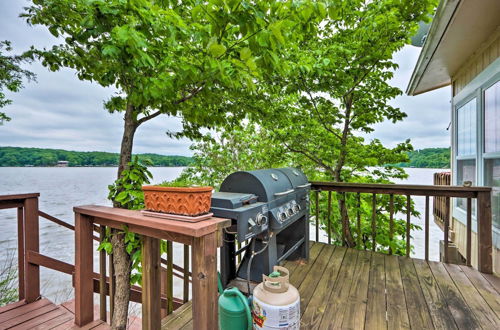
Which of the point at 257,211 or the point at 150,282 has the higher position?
the point at 257,211

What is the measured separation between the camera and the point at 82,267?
171cm

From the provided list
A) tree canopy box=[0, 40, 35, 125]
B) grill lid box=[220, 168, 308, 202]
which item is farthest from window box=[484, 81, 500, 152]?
tree canopy box=[0, 40, 35, 125]

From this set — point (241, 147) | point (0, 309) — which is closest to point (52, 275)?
point (0, 309)

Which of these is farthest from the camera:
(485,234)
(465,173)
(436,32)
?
(465,173)

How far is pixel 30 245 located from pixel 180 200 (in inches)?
92.4

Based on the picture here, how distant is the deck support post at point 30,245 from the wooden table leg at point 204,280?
236 cm

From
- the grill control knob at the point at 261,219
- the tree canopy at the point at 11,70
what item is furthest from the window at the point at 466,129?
the tree canopy at the point at 11,70

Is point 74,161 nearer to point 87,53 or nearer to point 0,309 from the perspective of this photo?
point 0,309

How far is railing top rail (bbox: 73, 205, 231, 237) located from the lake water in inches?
139

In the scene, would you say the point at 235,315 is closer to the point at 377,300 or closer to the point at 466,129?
the point at 377,300

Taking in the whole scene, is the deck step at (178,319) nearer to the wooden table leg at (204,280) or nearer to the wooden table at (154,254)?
the wooden table at (154,254)

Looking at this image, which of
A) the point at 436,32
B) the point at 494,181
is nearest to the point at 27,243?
the point at 436,32

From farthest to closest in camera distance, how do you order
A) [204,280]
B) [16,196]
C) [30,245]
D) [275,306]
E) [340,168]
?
[340,168], [30,245], [16,196], [275,306], [204,280]

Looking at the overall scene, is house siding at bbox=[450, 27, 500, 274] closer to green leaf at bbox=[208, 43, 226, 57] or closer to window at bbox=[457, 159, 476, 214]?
window at bbox=[457, 159, 476, 214]
